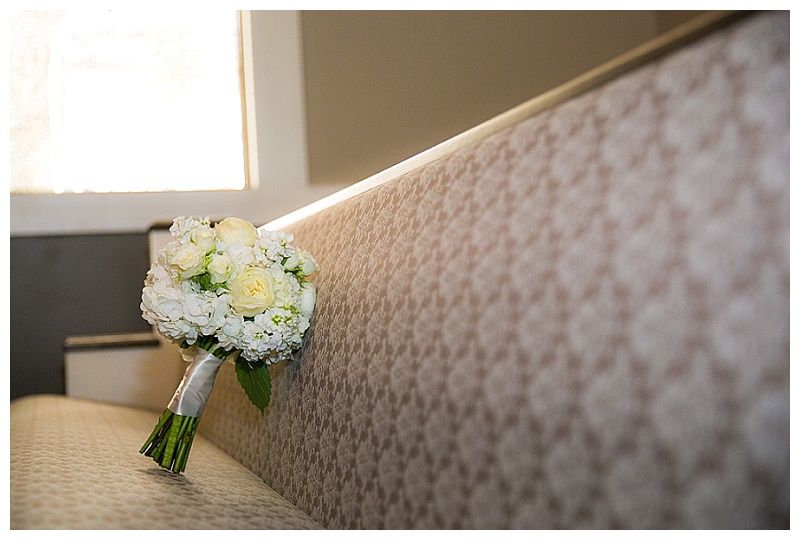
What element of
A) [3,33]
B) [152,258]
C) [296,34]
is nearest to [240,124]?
[296,34]

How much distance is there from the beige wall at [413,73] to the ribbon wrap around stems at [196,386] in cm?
197

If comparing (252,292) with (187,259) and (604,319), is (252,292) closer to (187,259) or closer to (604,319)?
(187,259)

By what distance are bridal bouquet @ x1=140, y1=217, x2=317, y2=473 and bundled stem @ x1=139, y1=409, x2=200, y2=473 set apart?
0.39 feet

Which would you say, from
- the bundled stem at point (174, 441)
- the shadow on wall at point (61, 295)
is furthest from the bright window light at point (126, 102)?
the bundled stem at point (174, 441)

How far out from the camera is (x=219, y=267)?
95cm

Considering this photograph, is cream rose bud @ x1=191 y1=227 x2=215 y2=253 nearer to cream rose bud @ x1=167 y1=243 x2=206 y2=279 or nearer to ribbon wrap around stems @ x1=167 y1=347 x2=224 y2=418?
cream rose bud @ x1=167 y1=243 x2=206 y2=279

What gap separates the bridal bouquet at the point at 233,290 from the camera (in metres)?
0.95

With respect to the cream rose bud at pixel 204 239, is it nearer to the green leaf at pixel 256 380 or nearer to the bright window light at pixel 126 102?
the green leaf at pixel 256 380

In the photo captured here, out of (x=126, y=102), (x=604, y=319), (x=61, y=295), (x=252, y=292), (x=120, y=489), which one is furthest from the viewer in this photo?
(x=126, y=102)

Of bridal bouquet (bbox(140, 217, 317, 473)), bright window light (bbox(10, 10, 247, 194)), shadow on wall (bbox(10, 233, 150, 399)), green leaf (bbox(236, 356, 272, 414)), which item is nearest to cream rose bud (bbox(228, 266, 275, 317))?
bridal bouquet (bbox(140, 217, 317, 473))

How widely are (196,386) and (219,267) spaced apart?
19 cm

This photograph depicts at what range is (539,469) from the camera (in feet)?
1.85

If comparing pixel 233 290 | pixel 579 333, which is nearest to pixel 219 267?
pixel 233 290

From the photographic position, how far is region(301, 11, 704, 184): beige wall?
299 cm
